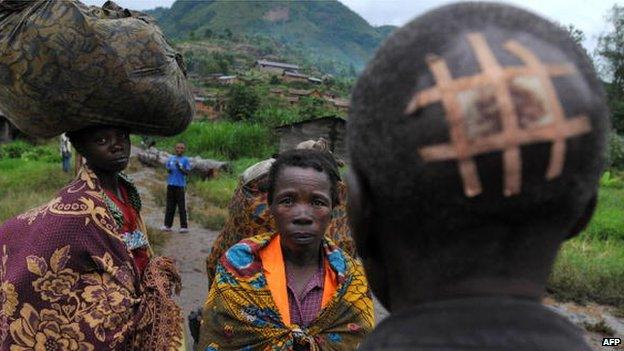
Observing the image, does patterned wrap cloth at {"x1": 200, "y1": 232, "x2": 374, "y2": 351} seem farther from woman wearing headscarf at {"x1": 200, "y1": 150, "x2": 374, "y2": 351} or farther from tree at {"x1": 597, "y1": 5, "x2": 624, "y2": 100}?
tree at {"x1": 597, "y1": 5, "x2": 624, "y2": 100}

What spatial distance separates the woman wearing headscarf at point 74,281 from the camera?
1.74m

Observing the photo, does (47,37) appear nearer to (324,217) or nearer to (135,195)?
(135,195)

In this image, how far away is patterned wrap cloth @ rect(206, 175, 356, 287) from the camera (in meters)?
2.81

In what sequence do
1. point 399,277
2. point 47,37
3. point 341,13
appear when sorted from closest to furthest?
1. point 399,277
2. point 47,37
3. point 341,13

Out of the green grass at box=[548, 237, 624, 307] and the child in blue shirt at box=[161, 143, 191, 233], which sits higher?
the green grass at box=[548, 237, 624, 307]

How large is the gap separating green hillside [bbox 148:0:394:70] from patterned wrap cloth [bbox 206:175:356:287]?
389 feet

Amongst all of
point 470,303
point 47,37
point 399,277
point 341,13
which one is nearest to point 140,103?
point 47,37

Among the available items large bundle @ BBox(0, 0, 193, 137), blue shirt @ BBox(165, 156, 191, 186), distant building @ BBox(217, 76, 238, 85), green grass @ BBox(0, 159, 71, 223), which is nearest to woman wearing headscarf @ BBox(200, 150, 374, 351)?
large bundle @ BBox(0, 0, 193, 137)

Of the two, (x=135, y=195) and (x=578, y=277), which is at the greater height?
(x=135, y=195)

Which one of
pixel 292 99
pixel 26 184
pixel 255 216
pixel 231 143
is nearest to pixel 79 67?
pixel 255 216

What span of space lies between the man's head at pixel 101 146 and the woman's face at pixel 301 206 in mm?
609

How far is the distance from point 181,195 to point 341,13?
558ft

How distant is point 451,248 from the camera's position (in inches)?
30.4

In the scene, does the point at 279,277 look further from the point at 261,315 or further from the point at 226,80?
the point at 226,80
